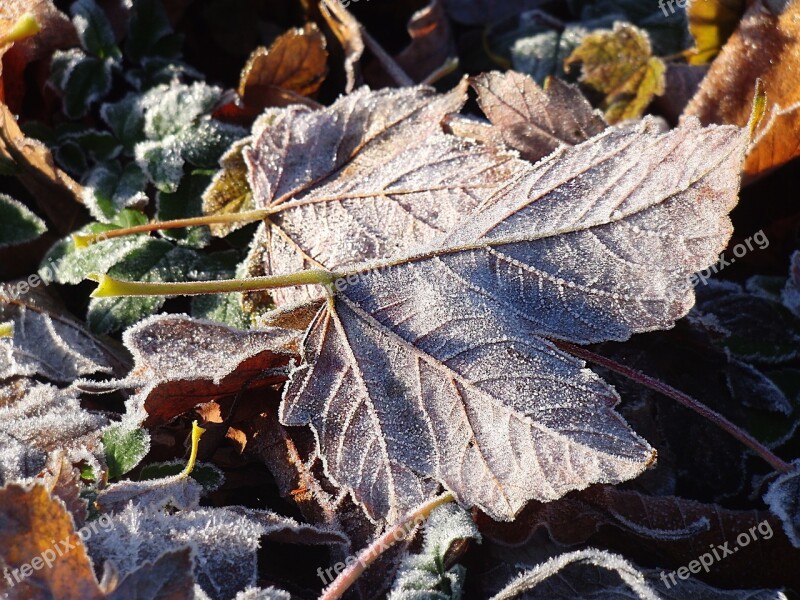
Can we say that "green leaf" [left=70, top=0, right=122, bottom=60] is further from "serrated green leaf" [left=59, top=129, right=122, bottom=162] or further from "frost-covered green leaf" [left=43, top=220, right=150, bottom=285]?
"frost-covered green leaf" [left=43, top=220, right=150, bottom=285]

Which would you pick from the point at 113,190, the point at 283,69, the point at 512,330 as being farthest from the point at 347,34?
the point at 512,330

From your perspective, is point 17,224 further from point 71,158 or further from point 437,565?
point 437,565

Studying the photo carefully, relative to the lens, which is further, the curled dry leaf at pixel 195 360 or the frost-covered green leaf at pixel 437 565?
the curled dry leaf at pixel 195 360

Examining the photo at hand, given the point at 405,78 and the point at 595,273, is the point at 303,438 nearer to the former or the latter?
the point at 595,273

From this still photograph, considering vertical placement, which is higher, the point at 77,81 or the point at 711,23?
the point at 77,81

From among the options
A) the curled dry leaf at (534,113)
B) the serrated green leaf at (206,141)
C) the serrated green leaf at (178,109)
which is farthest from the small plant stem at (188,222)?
the curled dry leaf at (534,113)

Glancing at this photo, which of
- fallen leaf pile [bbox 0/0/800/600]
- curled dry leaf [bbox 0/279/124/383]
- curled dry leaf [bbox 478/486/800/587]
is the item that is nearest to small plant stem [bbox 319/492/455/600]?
fallen leaf pile [bbox 0/0/800/600]

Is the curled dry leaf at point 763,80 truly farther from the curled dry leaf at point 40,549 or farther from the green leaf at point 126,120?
the curled dry leaf at point 40,549
